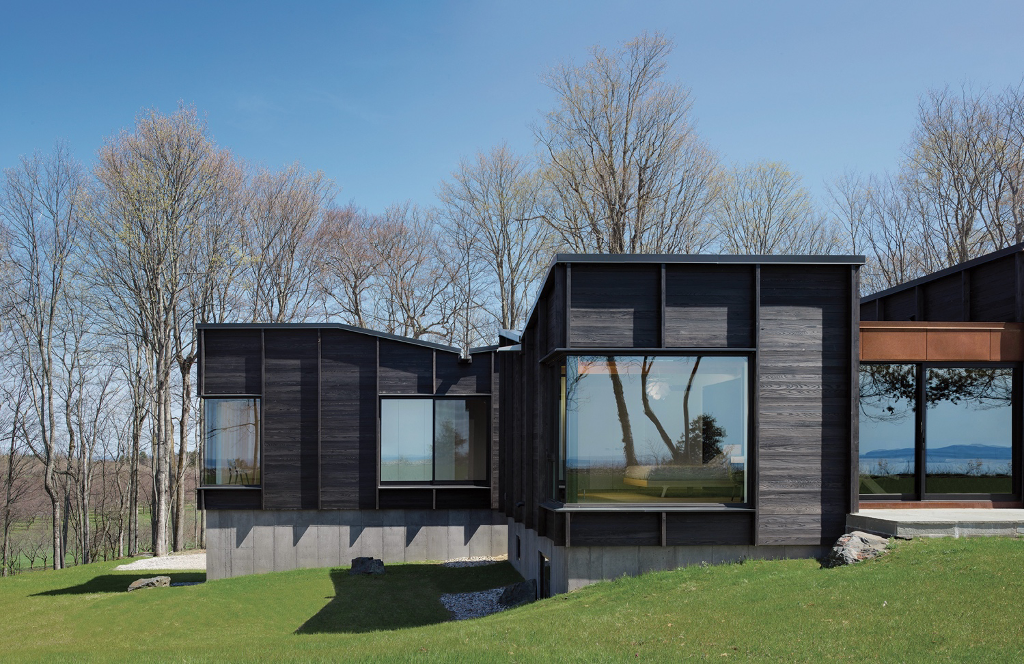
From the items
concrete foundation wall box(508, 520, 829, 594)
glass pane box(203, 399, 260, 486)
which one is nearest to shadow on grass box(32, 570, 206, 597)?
glass pane box(203, 399, 260, 486)

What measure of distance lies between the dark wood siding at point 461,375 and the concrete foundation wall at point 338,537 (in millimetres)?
2870

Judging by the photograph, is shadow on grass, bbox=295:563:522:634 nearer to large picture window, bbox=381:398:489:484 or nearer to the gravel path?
large picture window, bbox=381:398:489:484

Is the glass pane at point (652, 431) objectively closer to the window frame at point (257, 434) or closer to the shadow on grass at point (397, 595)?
the shadow on grass at point (397, 595)

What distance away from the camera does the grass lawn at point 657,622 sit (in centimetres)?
694

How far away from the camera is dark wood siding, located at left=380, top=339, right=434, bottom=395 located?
18.7 metres

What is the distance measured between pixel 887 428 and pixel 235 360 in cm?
1351

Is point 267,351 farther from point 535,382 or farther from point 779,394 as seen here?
point 779,394

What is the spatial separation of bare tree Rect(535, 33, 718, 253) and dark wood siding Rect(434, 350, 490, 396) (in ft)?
29.2

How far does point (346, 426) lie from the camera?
18422 mm

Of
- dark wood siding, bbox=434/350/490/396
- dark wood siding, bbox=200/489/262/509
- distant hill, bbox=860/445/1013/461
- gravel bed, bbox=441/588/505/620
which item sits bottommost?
gravel bed, bbox=441/588/505/620

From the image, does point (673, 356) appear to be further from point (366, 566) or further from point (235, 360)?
point (235, 360)

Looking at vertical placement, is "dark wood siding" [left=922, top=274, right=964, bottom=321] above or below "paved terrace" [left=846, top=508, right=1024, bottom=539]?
above

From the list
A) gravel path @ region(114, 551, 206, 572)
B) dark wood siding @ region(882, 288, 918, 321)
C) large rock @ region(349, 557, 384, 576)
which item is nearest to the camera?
dark wood siding @ region(882, 288, 918, 321)

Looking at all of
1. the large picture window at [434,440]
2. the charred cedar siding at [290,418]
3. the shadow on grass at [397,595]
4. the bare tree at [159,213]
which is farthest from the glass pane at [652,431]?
the bare tree at [159,213]
